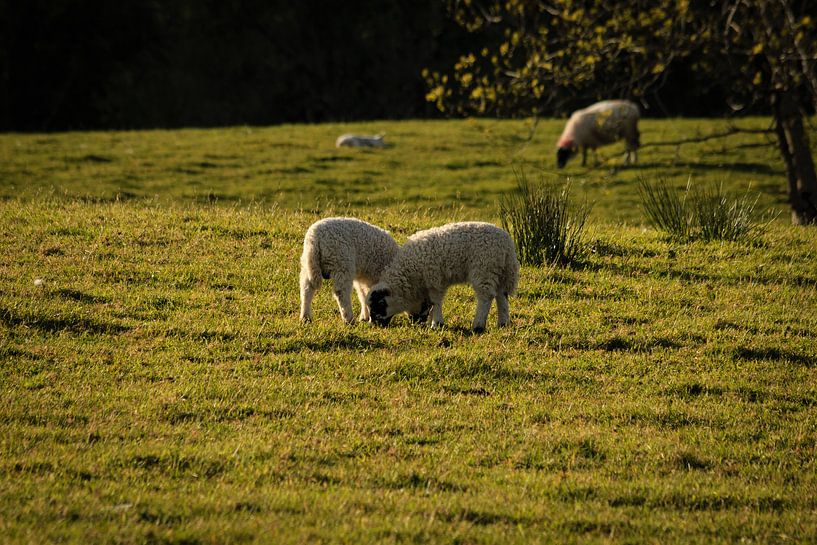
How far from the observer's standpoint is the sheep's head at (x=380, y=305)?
357 inches

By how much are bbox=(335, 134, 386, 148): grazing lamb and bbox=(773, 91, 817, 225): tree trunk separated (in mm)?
12236

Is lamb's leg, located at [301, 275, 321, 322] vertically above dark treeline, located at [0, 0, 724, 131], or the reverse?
dark treeline, located at [0, 0, 724, 131]

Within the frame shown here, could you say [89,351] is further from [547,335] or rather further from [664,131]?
[664,131]

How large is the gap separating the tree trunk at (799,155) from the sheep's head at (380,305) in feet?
30.5

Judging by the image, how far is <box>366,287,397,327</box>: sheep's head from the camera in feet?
29.8

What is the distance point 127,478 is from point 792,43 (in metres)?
12.9

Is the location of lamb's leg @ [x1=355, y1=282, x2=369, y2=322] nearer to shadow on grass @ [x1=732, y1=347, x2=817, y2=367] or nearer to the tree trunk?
shadow on grass @ [x1=732, y1=347, x2=817, y2=367]

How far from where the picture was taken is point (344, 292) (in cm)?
905

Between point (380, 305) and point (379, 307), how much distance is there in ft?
0.07

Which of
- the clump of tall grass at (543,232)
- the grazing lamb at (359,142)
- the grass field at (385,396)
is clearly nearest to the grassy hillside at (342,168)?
the grazing lamb at (359,142)

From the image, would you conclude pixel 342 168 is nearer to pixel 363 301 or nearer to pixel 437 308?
pixel 363 301

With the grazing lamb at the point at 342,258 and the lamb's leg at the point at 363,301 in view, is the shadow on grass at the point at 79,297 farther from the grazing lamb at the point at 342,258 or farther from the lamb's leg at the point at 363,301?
the lamb's leg at the point at 363,301

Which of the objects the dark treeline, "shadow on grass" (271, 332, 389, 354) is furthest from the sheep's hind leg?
the dark treeline

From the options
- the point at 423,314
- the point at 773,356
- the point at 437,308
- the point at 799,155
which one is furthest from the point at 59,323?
the point at 799,155
